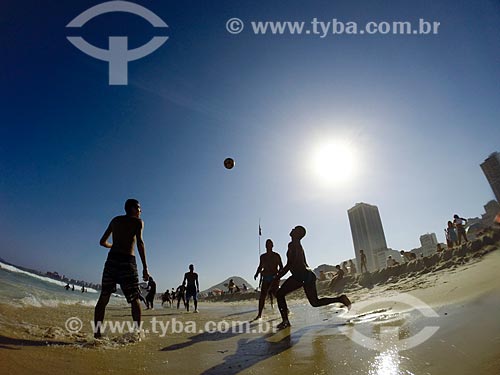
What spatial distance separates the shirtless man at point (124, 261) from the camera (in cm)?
385

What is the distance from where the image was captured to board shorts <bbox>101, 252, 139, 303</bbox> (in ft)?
12.7

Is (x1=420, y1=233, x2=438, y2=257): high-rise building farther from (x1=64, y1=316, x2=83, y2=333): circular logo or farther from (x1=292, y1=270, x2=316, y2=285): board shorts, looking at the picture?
(x1=64, y1=316, x2=83, y2=333): circular logo

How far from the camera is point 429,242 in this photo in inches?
3078

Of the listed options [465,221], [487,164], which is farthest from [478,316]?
[487,164]

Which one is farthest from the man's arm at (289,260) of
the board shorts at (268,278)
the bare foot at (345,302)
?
the board shorts at (268,278)

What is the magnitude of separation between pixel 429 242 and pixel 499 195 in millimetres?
29915

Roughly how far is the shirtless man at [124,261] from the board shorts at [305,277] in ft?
8.76

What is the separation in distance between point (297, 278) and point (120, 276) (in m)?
3.07

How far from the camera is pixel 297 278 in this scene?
5.04m

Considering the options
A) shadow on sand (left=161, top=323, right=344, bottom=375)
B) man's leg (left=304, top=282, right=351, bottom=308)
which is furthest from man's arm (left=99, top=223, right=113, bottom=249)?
man's leg (left=304, top=282, right=351, bottom=308)

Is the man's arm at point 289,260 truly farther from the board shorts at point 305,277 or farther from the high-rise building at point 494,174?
the high-rise building at point 494,174

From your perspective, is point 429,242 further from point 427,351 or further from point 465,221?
point 427,351

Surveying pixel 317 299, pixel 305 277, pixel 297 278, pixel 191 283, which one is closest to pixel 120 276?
pixel 297 278

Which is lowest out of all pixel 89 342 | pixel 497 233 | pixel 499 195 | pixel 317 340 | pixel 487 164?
pixel 317 340
